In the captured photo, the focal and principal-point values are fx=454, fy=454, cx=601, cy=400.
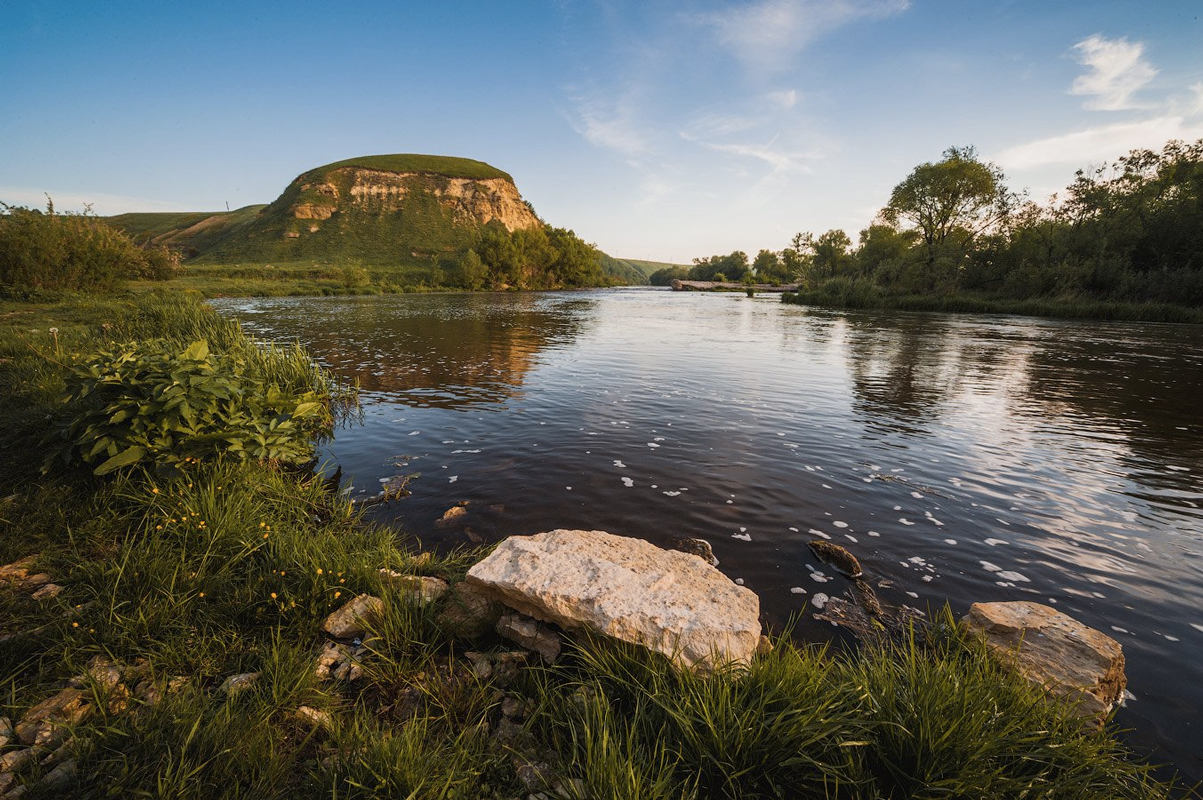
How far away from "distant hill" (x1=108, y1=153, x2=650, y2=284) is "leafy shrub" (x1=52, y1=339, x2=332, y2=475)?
130m

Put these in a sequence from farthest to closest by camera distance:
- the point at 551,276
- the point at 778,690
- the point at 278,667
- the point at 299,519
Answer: the point at 551,276 → the point at 299,519 → the point at 278,667 → the point at 778,690

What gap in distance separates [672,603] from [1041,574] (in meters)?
5.63

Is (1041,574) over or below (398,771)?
below

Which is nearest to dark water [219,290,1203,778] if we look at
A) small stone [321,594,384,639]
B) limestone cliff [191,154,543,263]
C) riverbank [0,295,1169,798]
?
riverbank [0,295,1169,798]

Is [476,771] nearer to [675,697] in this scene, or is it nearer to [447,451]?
[675,697]

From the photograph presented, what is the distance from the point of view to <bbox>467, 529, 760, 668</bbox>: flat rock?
12.0 ft

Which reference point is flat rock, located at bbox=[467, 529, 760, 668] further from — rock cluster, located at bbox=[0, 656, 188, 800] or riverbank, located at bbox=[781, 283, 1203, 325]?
riverbank, located at bbox=[781, 283, 1203, 325]

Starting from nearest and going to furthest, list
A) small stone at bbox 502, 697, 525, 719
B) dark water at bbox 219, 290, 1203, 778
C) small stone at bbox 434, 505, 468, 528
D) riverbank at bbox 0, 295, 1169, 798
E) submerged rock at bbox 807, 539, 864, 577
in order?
riverbank at bbox 0, 295, 1169, 798 < small stone at bbox 502, 697, 525, 719 < dark water at bbox 219, 290, 1203, 778 < submerged rock at bbox 807, 539, 864, 577 < small stone at bbox 434, 505, 468, 528

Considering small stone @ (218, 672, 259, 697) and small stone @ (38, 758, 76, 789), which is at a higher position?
small stone @ (38, 758, 76, 789)

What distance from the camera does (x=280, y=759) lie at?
278 cm

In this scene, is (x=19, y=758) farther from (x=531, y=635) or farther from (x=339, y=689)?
(x=531, y=635)

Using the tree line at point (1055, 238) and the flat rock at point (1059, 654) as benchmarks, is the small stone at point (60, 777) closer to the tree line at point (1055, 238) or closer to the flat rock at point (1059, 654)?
the flat rock at point (1059, 654)

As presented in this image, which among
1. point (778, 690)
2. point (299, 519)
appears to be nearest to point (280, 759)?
point (778, 690)

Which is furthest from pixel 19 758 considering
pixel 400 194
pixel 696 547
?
pixel 400 194
